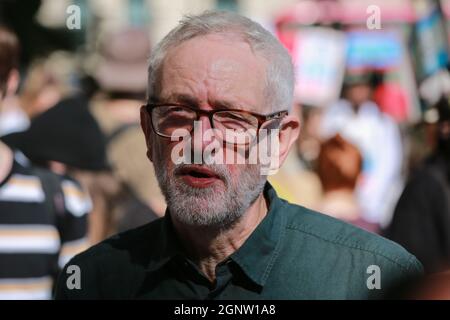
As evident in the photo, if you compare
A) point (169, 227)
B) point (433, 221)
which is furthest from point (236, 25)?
point (433, 221)

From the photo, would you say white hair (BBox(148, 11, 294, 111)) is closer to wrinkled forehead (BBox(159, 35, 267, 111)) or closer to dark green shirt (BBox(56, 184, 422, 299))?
wrinkled forehead (BBox(159, 35, 267, 111))

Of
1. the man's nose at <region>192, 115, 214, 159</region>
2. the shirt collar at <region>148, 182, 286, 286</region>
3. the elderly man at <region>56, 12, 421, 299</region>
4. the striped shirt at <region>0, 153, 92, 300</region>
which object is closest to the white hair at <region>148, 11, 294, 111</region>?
the elderly man at <region>56, 12, 421, 299</region>

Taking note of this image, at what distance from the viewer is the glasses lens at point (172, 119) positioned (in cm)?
242

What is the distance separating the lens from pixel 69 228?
383 centimetres

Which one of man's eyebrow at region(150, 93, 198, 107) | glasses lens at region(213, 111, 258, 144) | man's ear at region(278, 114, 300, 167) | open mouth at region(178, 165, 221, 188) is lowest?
open mouth at region(178, 165, 221, 188)

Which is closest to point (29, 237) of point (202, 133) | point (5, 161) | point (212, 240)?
point (5, 161)

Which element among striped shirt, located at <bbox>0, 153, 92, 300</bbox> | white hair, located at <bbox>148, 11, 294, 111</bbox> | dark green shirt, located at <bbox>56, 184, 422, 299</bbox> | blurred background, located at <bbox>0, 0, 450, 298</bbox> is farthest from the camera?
blurred background, located at <bbox>0, 0, 450, 298</bbox>

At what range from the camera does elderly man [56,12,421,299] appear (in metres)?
2.39

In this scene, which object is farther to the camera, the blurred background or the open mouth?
the blurred background

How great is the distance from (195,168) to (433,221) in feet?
9.96

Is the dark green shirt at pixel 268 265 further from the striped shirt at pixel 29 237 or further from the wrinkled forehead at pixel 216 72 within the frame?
A: the striped shirt at pixel 29 237

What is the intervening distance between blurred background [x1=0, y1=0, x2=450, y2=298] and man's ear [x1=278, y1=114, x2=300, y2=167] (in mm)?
218

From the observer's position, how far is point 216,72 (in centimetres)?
242
